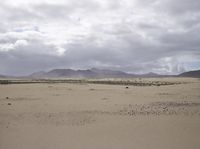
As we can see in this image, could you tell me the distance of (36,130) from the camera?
1139cm

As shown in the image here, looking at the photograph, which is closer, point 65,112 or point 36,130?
point 36,130

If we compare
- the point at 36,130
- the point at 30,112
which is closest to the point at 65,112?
the point at 30,112

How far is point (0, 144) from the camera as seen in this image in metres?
9.52

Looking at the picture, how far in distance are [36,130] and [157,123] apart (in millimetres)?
5109

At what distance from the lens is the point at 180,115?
14766 millimetres

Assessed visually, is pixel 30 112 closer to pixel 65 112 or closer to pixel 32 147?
pixel 65 112

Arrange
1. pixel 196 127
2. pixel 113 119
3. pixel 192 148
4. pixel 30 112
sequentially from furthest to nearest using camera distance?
pixel 30 112
pixel 113 119
pixel 196 127
pixel 192 148

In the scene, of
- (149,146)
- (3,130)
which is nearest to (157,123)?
(149,146)

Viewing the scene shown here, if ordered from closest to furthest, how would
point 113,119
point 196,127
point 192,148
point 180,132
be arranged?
point 192,148
point 180,132
point 196,127
point 113,119

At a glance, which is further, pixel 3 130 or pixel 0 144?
pixel 3 130

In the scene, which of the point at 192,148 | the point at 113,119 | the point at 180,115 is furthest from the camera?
the point at 180,115

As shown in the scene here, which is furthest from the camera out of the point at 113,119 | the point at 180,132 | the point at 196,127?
the point at 113,119

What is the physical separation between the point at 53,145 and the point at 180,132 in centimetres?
485

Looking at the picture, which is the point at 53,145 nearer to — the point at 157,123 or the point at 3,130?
the point at 3,130
